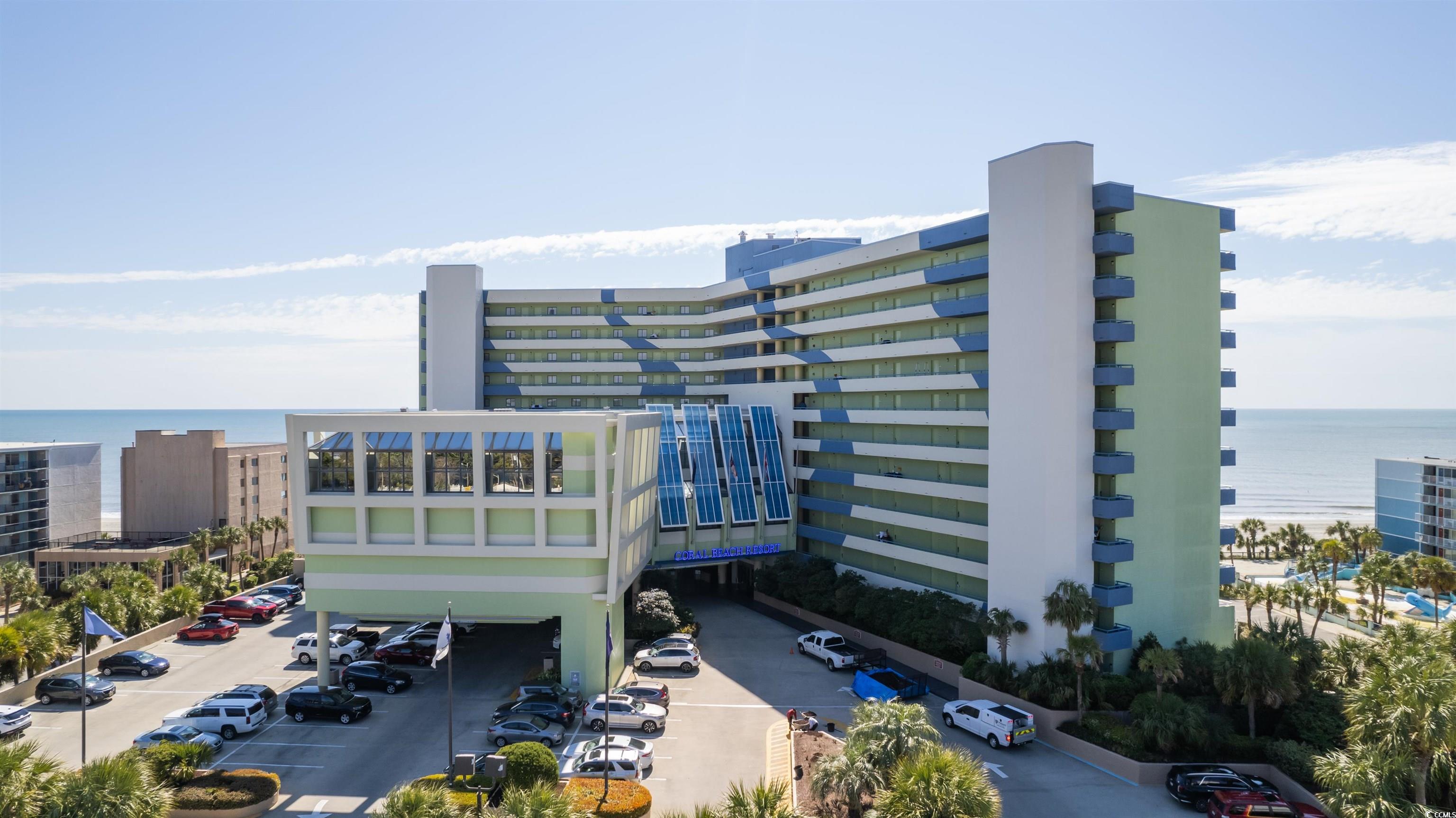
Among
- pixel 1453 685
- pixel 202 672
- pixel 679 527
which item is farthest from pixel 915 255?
pixel 202 672

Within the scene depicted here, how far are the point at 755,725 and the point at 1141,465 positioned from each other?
24.3 metres

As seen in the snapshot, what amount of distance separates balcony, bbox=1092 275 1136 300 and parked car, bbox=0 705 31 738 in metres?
55.2

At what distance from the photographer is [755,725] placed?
37.8 metres

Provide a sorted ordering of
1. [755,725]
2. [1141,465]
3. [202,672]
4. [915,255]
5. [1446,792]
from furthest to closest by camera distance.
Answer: [915,255] → [202,672] → [1141,465] → [755,725] → [1446,792]

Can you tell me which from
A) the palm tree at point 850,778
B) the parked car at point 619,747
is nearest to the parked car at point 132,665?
the parked car at point 619,747

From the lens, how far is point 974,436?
5059 centimetres

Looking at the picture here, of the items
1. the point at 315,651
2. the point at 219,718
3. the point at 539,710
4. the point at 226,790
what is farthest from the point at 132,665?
the point at 539,710

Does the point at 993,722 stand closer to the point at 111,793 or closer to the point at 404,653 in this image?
the point at 404,653

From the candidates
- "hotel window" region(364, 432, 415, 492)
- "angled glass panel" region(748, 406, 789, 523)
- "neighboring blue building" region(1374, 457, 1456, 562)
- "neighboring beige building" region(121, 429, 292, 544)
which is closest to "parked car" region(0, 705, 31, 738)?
"hotel window" region(364, 432, 415, 492)

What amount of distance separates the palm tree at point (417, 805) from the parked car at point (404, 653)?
2333 cm

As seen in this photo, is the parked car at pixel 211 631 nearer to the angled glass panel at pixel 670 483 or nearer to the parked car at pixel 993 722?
the angled glass panel at pixel 670 483

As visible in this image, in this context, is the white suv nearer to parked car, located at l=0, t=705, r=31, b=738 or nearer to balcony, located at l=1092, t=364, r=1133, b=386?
parked car, located at l=0, t=705, r=31, b=738

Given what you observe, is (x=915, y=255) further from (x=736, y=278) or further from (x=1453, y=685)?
(x=1453, y=685)

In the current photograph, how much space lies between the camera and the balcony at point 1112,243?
40.9m
